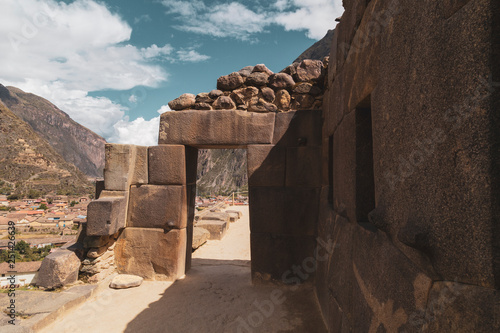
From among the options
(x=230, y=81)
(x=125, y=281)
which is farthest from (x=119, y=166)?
(x=230, y=81)

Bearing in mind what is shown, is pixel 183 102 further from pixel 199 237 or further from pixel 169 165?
pixel 199 237

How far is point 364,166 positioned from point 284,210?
225 centimetres

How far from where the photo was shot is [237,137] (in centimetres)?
454

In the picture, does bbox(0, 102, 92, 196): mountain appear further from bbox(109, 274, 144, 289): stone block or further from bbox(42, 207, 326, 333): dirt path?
bbox(42, 207, 326, 333): dirt path

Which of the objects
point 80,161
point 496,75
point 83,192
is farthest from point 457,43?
point 80,161

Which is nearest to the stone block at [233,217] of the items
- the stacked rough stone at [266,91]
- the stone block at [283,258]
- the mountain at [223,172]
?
the stone block at [283,258]

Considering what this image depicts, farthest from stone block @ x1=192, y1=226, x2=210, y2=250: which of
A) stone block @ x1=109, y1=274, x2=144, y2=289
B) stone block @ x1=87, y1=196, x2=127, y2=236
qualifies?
stone block @ x1=87, y1=196, x2=127, y2=236

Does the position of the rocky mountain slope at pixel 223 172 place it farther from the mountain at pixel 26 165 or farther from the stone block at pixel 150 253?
the stone block at pixel 150 253

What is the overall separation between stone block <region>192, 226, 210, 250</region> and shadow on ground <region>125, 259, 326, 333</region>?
6.92 ft

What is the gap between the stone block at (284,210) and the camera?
14.3 ft

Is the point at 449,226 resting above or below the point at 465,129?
below

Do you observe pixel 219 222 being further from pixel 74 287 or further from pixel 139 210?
pixel 74 287

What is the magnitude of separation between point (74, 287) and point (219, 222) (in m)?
5.29

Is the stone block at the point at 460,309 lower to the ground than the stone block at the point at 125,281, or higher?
higher
